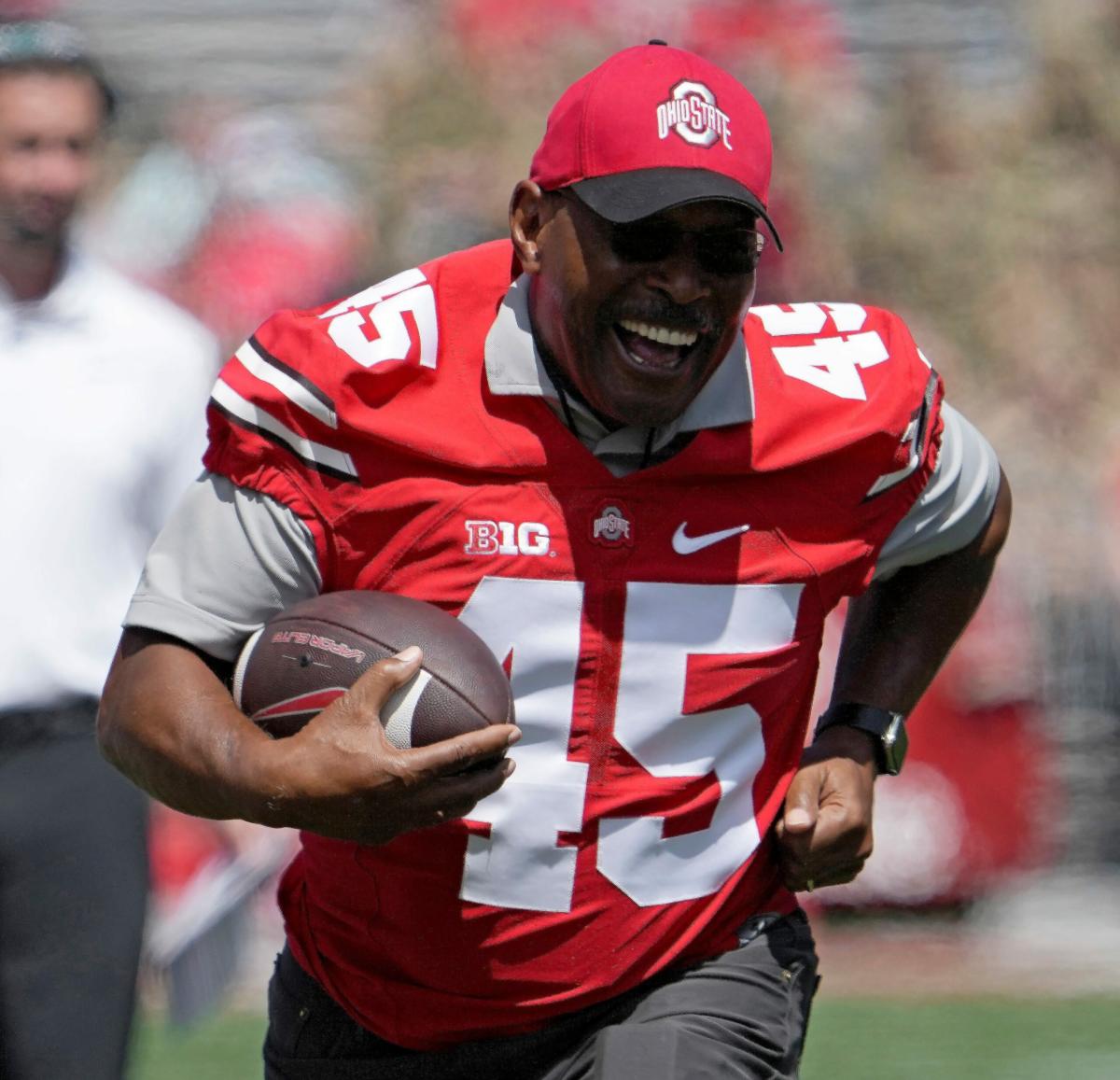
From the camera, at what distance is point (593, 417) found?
8.46 feet

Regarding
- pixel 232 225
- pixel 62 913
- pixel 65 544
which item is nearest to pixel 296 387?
pixel 65 544

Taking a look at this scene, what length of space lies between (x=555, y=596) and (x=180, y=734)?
1.65ft

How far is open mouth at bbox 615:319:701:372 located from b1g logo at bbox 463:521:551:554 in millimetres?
244

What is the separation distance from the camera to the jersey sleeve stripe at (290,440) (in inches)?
95.8

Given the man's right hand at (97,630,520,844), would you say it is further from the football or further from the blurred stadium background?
the blurred stadium background

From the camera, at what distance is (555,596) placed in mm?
2514

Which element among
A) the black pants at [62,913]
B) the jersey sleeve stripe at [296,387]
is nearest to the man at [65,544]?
the black pants at [62,913]

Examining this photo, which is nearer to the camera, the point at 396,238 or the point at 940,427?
the point at 940,427

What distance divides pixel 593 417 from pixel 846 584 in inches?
17.3

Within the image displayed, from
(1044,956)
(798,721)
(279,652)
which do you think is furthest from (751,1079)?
(1044,956)

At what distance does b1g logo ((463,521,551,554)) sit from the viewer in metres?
2.48

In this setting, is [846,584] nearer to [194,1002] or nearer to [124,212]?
[194,1002]

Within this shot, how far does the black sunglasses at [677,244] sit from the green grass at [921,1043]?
291cm

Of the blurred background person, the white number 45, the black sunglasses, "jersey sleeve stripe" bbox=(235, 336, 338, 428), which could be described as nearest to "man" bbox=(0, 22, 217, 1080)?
"jersey sleeve stripe" bbox=(235, 336, 338, 428)
